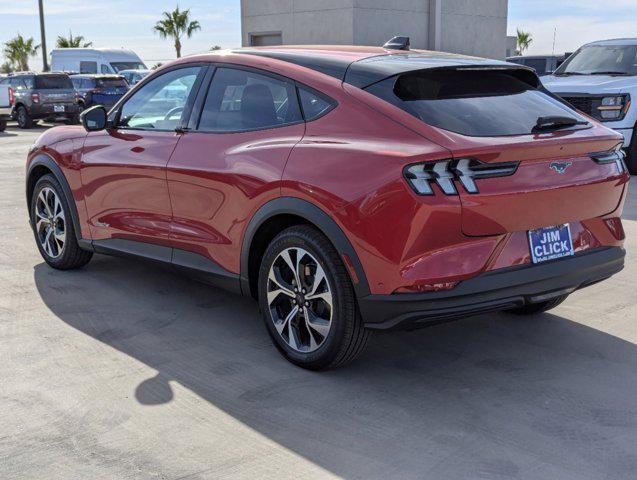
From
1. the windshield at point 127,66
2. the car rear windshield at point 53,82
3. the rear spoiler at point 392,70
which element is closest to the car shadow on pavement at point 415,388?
the rear spoiler at point 392,70

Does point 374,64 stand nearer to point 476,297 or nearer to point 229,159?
point 229,159

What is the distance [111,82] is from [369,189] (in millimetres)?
23946

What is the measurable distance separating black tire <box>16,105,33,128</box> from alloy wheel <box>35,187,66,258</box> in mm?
19932

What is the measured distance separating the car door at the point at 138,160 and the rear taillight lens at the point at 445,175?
74.6 inches

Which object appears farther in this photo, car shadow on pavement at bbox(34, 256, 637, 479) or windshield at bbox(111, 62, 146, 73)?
windshield at bbox(111, 62, 146, 73)

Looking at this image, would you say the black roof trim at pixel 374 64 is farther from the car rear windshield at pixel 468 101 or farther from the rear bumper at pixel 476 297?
the rear bumper at pixel 476 297

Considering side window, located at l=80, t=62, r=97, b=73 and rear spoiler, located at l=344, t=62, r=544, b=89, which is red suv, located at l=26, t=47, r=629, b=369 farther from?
side window, located at l=80, t=62, r=97, b=73

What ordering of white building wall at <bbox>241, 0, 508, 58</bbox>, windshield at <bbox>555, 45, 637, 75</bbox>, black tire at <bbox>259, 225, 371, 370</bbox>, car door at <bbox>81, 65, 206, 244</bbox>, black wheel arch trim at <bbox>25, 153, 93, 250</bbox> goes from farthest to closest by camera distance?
white building wall at <bbox>241, 0, 508, 58</bbox> < windshield at <bbox>555, 45, 637, 75</bbox> < black wheel arch trim at <bbox>25, 153, 93, 250</bbox> < car door at <bbox>81, 65, 206, 244</bbox> < black tire at <bbox>259, 225, 371, 370</bbox>

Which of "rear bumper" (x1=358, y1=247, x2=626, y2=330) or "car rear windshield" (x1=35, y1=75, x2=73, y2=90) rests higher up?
"car rear windshield" (x1=35, y1=75, x2=73, y2=90)

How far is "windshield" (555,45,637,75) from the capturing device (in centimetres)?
1190

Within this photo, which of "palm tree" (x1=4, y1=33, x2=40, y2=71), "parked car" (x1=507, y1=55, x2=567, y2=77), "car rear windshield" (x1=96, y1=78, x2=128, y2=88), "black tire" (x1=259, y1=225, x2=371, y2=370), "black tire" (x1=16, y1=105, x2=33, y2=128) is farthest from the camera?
"palm tree" (x1=4, y1=33, x2=40, y2=71)

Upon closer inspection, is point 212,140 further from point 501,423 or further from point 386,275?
point 501,423

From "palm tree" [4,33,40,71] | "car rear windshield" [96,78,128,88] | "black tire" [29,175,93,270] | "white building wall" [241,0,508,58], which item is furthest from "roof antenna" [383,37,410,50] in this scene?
"palm tree" [4,33,40,71]

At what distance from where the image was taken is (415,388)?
13.3 feet
